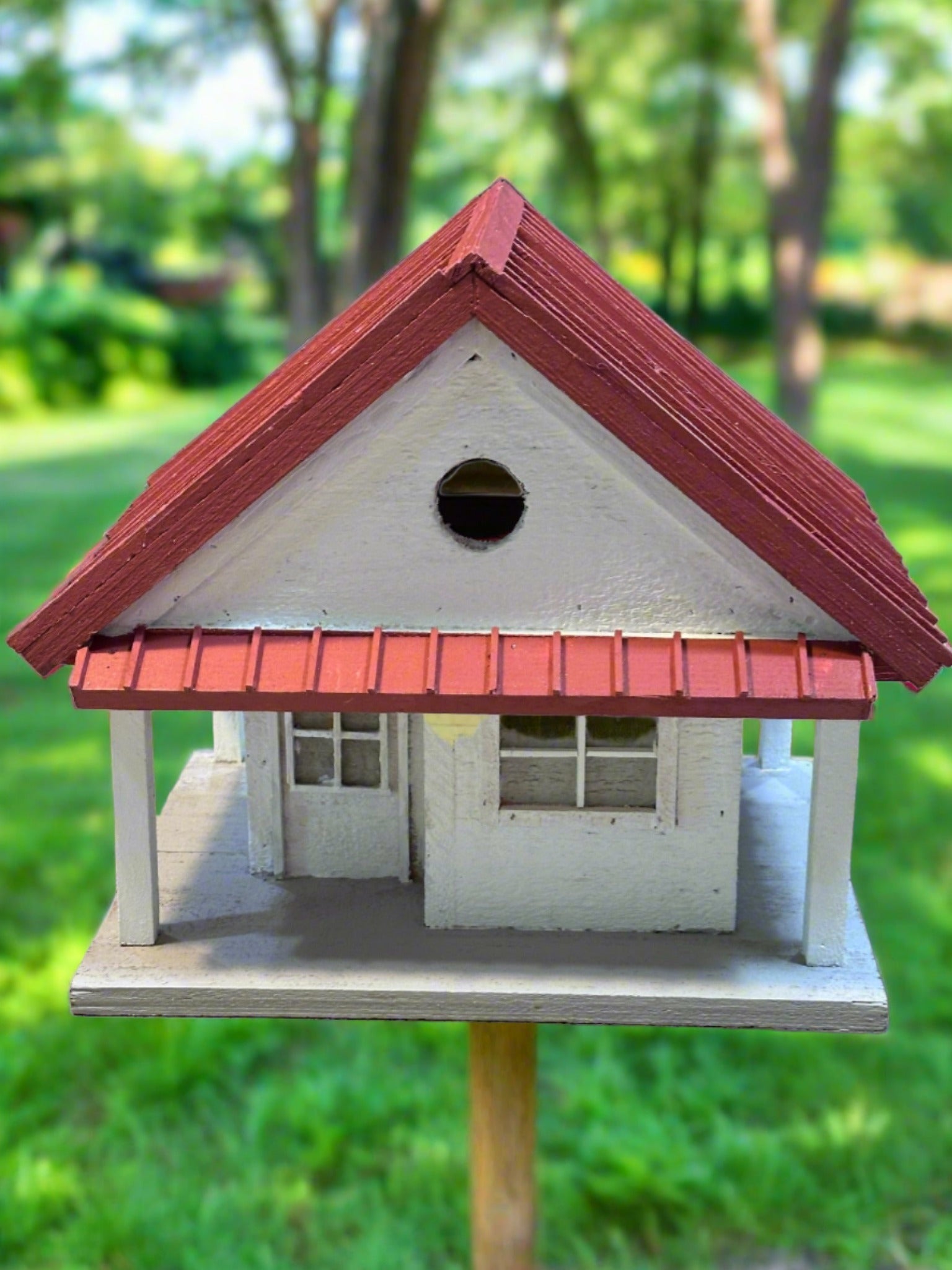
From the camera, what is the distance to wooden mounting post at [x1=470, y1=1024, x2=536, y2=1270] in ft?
10.6

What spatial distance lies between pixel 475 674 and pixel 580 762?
462mm

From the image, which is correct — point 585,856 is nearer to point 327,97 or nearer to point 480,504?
point 480,504

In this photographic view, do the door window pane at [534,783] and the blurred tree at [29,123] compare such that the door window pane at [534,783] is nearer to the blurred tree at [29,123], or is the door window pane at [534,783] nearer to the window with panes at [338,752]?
the window with panes at [338,752]

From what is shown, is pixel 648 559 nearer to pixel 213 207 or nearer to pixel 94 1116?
pixel 94 1116

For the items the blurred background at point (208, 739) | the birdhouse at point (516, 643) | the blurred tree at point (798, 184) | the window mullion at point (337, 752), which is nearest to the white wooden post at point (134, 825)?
the birdhouse at point (516, 643)

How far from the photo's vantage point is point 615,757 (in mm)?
2916

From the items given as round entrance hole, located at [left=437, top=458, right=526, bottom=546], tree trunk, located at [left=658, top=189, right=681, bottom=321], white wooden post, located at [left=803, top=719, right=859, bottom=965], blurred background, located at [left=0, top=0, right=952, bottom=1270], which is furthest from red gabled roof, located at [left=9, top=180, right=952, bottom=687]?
tree trunk, located at [left=658, top=189, right=681, bottom=321]

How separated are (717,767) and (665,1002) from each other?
479 mm

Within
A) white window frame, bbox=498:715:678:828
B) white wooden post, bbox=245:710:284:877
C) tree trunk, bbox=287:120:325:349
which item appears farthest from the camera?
tree trunk, bbox=287:120:325:349

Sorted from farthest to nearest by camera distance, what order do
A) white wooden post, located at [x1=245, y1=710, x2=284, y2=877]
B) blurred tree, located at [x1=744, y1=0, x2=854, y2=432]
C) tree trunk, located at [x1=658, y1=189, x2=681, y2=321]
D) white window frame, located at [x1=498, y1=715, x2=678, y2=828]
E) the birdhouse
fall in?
tree trunk, located at [x1=658, y1=189, x2=681, y2=321], blurred tree, located at [x1=744, y1=0, x2=854, y2=432], white wooden post, located at [x1=245, y1=710, x2=284, y2=877], white window frame, located at [x1=498, y1=715, x2=678, y2=828], the birdhouse

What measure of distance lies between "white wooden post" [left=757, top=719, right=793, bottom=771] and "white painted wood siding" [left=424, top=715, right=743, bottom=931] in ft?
2.38

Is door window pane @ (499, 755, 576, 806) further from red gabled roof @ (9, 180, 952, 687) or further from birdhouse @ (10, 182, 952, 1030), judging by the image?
red gabled roof @ (9, 180, 952, 687)

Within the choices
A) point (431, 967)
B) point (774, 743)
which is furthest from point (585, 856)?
point (774, 743)

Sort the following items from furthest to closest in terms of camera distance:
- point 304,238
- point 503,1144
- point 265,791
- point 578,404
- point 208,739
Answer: point 304,238
point 208,739
point 503,1144
point 265,791
point 578,404
